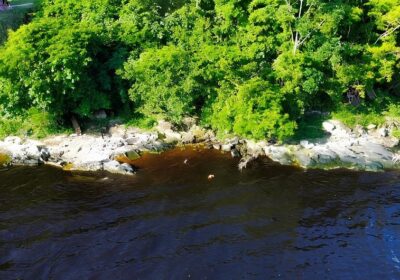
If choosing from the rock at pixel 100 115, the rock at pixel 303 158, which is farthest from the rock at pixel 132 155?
the rock at pixel 303 158

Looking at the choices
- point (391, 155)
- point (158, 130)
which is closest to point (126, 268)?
point (158, 130)

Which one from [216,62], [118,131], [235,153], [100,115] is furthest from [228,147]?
[100,115]

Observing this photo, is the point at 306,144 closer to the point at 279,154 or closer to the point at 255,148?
the point at 279,154

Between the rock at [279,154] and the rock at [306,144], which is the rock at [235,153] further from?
the rock at [306,144]

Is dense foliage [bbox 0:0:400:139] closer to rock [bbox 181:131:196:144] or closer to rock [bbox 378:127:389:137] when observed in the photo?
rock [bbox 181:131:196:144]

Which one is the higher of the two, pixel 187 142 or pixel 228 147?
pixel 187 142

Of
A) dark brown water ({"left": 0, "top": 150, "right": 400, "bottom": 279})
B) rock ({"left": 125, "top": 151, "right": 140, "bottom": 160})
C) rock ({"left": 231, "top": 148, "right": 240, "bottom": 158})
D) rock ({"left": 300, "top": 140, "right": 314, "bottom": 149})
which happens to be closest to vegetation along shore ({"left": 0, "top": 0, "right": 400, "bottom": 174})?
rock ({"left": 125, "top": 151, "right": 140, "bottom": 160})
